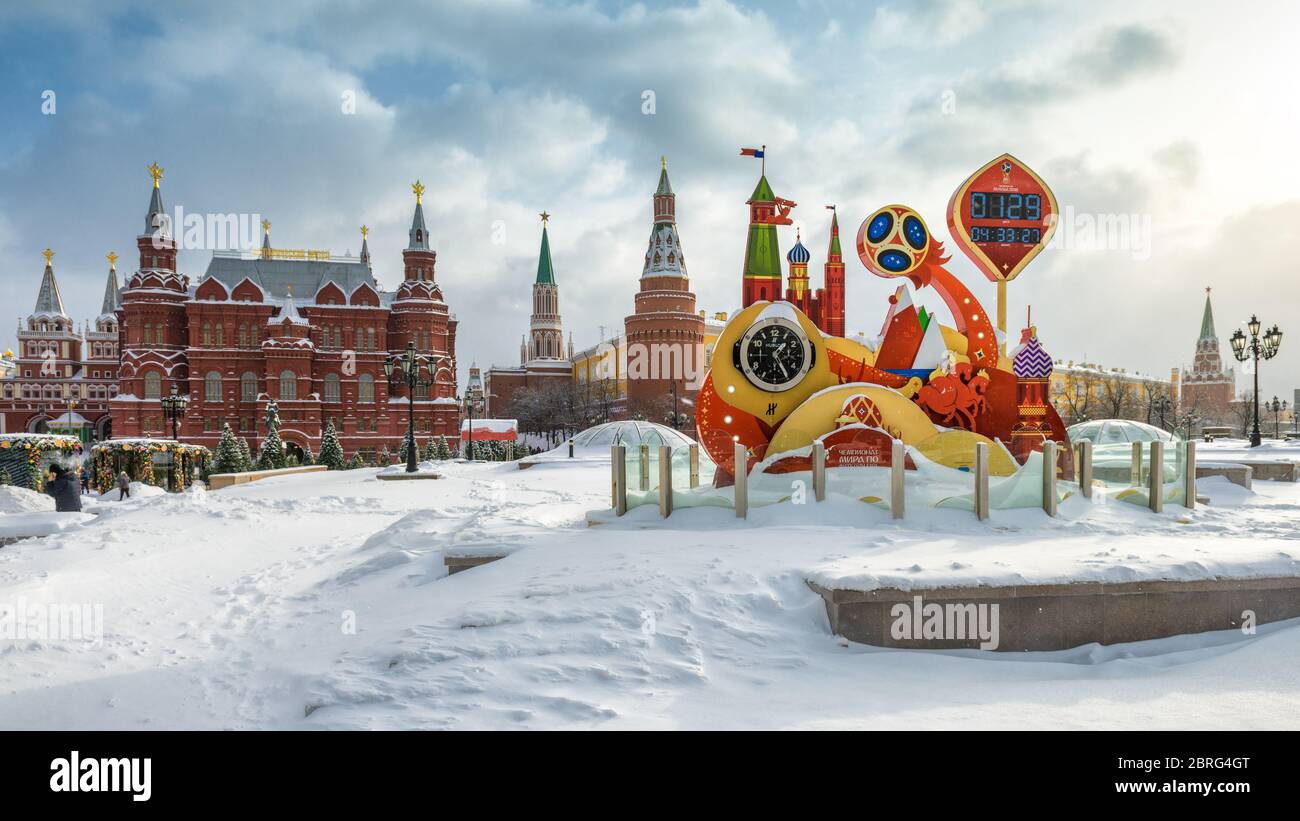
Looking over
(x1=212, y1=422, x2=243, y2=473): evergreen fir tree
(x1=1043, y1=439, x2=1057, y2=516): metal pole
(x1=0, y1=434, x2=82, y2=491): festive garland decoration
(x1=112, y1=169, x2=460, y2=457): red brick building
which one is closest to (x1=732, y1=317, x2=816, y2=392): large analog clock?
(x1=1043, y1=439, x2=1057, y2=516): metal pole

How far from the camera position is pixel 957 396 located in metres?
10.8

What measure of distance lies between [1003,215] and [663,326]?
49.7m

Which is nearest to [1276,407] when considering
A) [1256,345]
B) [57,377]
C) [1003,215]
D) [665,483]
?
[1256,345]

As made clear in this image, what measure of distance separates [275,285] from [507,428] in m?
18.8

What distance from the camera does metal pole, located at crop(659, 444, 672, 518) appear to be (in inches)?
335

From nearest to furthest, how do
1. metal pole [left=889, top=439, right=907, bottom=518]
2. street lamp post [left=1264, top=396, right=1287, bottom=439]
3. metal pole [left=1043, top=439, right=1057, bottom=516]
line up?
metal pole [left=889, top=439, right=907, bottom=518], metal pole [left=1043, top=439, right=1057, bottom=516], street lamp post [left=1264, top=396, right=1287, bottom=439]

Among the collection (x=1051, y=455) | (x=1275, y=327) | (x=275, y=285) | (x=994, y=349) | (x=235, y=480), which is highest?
(x=275, y=285)

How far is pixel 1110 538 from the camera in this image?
290 inches

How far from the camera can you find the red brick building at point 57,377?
63.3 metres

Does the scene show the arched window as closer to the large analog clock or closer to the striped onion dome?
the large analog clock

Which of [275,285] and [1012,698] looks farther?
[275,285]

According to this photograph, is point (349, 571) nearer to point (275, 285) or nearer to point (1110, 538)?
point (1110, 538)

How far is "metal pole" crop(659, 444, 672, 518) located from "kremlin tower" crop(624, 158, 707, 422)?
51023 mm
